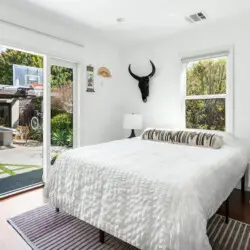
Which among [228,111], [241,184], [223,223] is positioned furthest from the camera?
[228,111]

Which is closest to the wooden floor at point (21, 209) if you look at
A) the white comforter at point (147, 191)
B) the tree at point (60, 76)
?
the white comforter at point (147, 191)

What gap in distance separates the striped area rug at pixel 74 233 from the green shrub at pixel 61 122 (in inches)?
53.0

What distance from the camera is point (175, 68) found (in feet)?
11.8

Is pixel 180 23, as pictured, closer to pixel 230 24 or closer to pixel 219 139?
pixel 230 24

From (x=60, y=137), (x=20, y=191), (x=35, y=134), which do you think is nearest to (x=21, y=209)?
(x=20, y=191)

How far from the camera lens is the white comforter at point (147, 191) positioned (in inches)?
51.9

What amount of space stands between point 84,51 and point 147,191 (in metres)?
2.82

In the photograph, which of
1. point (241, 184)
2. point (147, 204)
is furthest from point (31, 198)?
point (241, 184)

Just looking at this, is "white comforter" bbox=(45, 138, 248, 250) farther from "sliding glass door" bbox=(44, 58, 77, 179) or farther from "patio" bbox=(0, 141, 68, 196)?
"patio" bbox=(0, 141, 68, 196)

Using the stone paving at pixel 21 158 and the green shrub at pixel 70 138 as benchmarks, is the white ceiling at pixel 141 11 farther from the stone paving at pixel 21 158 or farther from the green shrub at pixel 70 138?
the stone paving at pixel 21 158

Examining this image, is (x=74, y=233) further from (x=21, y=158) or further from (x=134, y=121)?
(x=21, y=158)

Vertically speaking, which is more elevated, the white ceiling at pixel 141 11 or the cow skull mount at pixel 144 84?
the white ceiling at pixel 141 11

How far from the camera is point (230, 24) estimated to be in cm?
304

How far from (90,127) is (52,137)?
70cm
